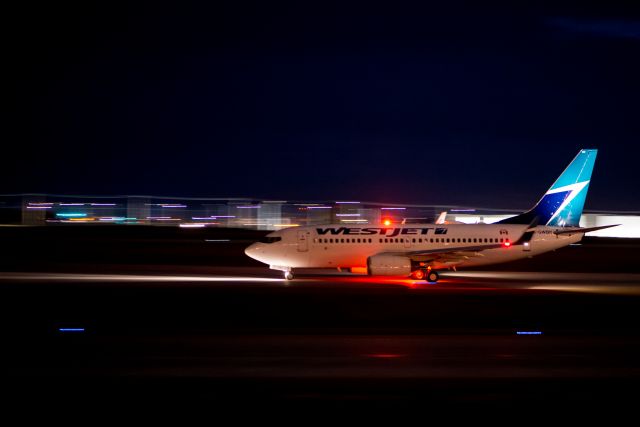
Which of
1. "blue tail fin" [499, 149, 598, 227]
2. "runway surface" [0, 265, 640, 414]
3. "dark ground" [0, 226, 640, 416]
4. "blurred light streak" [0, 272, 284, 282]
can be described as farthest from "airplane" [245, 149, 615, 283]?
"runway surface" [0, 265, 640, 414]

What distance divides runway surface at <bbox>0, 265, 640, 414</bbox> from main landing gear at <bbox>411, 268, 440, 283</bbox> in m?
3.83

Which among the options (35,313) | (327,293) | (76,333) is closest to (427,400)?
(76,333)

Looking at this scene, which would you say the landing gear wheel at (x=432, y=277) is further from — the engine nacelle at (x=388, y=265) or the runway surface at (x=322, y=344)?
the runway surface at (x=322, y=344)

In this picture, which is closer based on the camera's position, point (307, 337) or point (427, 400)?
point (427, 400)

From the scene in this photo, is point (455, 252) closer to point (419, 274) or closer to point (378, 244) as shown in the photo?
point (419, 274)

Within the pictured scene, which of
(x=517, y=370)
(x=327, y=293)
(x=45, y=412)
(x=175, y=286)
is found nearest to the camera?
(x=45, y=412)

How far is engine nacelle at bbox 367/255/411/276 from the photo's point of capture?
126 ft

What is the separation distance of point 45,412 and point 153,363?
13.0 ft

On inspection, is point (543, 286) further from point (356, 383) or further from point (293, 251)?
point (356, 383)

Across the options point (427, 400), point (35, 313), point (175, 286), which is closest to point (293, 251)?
point (175, 286)

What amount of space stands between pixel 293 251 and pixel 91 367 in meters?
25.2

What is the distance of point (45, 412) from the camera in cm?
1163

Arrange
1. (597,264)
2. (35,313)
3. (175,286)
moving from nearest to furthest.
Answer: (35,313) → (175,286) → (597,264)

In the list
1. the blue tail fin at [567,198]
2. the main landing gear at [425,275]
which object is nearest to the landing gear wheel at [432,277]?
the main landing gear at [425,275]
